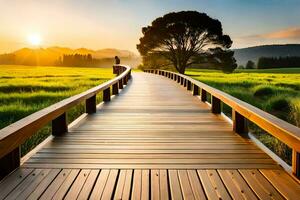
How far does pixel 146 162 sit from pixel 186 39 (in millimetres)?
36432

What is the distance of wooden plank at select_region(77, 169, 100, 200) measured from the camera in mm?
2977

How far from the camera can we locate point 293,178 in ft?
11.2

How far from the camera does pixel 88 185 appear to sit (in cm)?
320

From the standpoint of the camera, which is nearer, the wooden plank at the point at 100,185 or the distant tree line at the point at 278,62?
the wooden plank at the point at 100,185

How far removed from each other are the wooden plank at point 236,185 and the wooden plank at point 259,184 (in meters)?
0.05

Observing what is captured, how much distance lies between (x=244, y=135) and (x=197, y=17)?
111 feet

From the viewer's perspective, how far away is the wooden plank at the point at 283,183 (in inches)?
120

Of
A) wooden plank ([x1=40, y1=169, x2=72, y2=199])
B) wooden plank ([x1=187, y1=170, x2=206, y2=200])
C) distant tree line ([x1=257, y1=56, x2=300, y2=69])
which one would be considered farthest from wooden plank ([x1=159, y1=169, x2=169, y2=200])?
distant tree line ([x1=257, y1=56, x2=300, y2=69])

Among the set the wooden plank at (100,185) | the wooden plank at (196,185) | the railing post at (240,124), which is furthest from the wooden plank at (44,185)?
the railing post at (240,124)

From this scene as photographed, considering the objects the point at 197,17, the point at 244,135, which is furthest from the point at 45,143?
the point at 197,17

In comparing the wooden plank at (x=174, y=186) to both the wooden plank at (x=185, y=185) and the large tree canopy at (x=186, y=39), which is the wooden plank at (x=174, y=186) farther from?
the large tree canopy at (x=186, y=39)

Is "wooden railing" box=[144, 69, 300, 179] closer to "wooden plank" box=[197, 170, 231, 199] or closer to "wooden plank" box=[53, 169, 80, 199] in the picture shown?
"wooden plank" box=[197, 170, 231, 199]

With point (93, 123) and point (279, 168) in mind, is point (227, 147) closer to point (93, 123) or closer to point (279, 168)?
point (279, 168)

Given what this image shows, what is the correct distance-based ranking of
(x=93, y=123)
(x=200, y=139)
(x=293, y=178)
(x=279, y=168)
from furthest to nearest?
(x=93, y=123) < (x=200, y=139) < (x=279, y=168) < (x=293, y=178)
